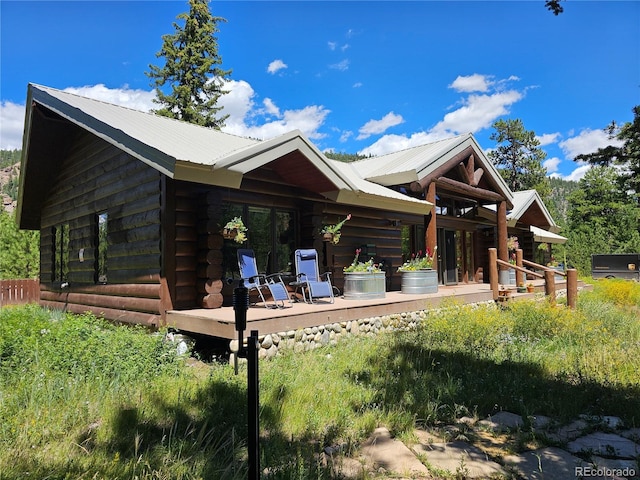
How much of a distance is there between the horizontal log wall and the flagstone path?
15.6 ft

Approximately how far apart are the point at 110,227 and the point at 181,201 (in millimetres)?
2540

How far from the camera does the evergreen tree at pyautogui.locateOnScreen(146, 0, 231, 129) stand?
2527cm

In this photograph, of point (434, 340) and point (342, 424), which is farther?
point (434, 340)

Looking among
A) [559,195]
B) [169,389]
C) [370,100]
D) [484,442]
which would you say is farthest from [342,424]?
[559,195]

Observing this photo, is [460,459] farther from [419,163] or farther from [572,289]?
[419,163]

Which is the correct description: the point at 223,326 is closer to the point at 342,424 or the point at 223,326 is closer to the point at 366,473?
the point at 342,424

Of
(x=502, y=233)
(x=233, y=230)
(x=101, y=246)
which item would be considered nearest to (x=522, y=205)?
(x=502, y=233)

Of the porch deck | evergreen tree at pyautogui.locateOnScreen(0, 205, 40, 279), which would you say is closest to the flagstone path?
the porch deck

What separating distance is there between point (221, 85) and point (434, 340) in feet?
80.4

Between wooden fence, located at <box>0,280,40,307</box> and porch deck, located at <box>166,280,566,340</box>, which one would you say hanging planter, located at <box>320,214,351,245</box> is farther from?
wooden fence, located at <box>0,280,40,307</box>

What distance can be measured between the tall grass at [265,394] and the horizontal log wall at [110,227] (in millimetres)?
1073

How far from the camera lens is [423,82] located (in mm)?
18406

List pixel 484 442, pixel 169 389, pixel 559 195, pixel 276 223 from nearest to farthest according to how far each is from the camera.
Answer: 1. pixel 484 442
2. pixel 169 389
3. pixel 276 223
4. pixel 559 195

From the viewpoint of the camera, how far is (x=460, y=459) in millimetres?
3043
